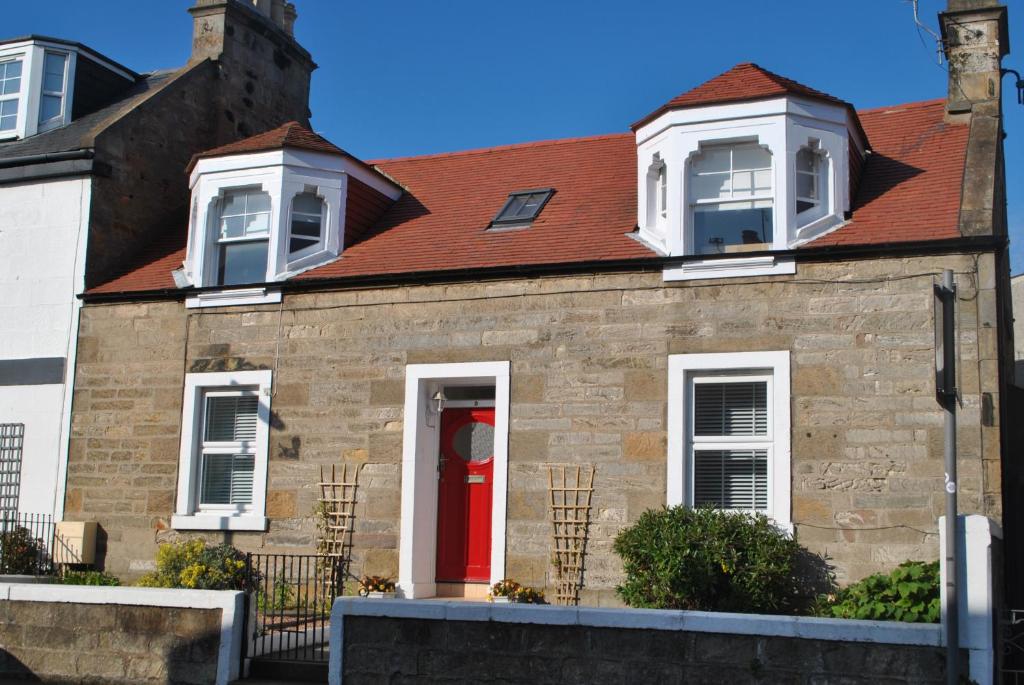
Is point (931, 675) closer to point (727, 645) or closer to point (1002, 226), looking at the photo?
point (727, 645)

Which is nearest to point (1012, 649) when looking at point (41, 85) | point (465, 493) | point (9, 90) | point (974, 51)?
point (465, 493)

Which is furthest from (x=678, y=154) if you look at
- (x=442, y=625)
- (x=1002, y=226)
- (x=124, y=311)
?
(x=124, y=311)

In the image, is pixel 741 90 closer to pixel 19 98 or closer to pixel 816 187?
pixel 816 187

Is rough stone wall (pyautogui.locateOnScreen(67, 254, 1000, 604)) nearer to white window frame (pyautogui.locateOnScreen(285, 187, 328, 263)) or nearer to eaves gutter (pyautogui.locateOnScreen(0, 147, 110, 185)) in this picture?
white window frame (pyautogui.locateOnScreen(285, 187, 328, 263))

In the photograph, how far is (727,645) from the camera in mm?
8602

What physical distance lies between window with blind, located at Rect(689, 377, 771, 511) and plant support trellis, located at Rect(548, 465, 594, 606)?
1189 mm

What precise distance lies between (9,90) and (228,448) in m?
7.51

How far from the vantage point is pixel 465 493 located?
13898 mm

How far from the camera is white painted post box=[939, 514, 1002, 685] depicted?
316 inches

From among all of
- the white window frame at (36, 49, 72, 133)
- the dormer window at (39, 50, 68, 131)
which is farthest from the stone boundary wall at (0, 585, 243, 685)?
the dormer window at (39, 50, 68, 131)

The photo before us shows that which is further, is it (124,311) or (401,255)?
(124,311)

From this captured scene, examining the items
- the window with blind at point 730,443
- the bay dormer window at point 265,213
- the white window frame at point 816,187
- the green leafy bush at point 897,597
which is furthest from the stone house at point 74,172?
the green leafy bush at point 897,597

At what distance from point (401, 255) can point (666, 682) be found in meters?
7.17

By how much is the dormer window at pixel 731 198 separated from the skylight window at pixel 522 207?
2522mm
